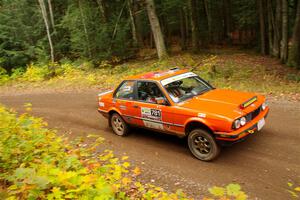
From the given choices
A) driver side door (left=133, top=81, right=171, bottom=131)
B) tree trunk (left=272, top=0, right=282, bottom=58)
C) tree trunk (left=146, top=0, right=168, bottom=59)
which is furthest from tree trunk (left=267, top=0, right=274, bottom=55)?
driver side door (left=133, top=81, right=171, bottom=131)

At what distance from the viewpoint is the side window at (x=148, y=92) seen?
6586 mm

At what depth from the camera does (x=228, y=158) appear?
5.84 m

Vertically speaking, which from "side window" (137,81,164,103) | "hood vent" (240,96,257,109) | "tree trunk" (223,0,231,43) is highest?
"tree trunk" (223,0,231,43)

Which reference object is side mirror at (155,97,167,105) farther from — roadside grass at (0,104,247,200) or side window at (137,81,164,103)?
roadside grass at (0,104,247,200)

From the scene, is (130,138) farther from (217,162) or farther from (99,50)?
(99,50)

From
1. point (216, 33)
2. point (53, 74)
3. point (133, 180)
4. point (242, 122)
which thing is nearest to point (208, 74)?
point (242, 122)

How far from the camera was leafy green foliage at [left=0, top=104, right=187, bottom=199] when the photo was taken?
3.21 meters

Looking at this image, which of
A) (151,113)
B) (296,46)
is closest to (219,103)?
(151,113)

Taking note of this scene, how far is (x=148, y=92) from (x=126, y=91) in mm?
860

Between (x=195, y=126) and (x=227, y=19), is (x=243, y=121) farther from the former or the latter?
(x=227, y=19)

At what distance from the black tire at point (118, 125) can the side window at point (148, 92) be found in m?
1.06

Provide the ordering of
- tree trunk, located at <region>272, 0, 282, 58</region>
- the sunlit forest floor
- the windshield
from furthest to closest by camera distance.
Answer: tree trunk, located at <region>272, 0, 282, 58</region>, the sunlit forest floor, the windshield

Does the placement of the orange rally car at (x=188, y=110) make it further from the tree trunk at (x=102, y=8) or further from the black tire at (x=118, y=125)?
the tree trunk at (x=102, y=8)

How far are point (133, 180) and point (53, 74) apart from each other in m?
16.5
